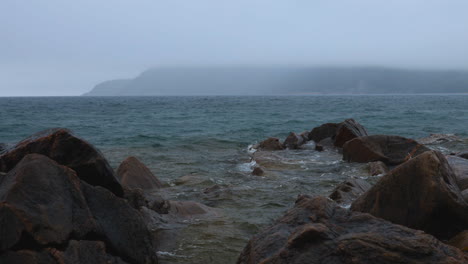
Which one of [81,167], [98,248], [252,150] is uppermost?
[81,167]

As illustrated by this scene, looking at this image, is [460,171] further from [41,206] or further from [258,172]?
[41,206]

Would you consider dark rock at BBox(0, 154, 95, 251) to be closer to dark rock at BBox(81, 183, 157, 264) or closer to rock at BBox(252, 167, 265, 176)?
dark rock at BBox(81, 183, 157, 264)

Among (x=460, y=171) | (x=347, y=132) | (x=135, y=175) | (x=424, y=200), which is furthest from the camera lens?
(x=347, y=132)

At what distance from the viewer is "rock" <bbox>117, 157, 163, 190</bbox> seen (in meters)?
9.17

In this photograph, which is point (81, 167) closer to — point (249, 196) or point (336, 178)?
point (249, 196)

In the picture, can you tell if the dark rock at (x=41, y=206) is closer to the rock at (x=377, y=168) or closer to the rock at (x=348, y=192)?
the rock at (x=348, y=192)

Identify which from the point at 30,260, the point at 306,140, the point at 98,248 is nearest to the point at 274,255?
the point at 98,248

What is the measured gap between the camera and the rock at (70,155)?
17.7 feet

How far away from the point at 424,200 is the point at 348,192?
2.71 metres

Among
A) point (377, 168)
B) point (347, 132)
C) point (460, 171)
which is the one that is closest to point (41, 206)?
point (460, 171)

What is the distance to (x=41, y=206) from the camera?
4176 mm

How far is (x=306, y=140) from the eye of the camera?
18.2 m

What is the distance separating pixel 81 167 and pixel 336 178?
7.34m

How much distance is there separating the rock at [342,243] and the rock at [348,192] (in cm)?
343
